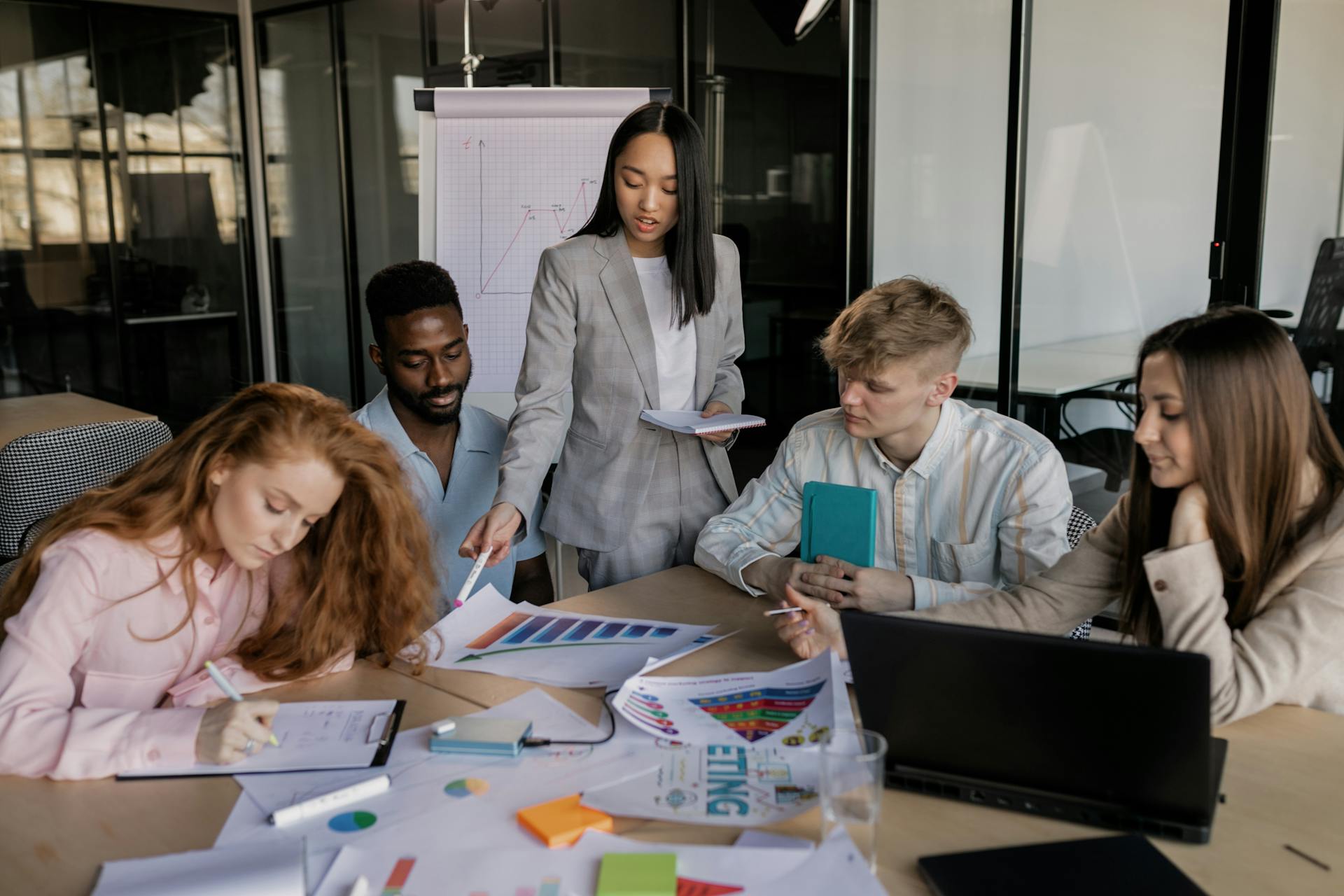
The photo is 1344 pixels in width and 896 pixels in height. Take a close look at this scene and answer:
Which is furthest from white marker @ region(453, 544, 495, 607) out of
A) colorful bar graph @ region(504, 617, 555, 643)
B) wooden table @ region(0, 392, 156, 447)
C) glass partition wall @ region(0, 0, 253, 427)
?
glass partition wall @ region(0, 0, 253, 427)

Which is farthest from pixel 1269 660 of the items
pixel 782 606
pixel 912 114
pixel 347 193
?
pixel 347 193

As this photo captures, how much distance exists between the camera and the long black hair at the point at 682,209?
233cm

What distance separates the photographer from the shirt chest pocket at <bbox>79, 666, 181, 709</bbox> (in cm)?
156

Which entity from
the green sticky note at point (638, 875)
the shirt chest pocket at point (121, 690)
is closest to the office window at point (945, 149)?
the shirt chest pocket at point (121, 690)

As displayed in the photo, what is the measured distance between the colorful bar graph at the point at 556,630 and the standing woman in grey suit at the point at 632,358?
42 centimetres

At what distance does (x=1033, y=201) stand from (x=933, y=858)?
10.1 ft

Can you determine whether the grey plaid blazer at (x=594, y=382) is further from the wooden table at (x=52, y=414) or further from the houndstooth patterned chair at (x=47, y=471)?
the wooden table at (x=52, y=414)

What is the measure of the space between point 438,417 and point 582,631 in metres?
0.80

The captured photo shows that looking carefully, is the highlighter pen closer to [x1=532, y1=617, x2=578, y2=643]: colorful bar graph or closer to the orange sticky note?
the orange sticky note

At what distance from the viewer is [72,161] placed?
599 centimetres

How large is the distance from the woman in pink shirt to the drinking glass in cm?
70

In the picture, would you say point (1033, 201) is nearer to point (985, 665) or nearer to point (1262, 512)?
point (1262, 512)

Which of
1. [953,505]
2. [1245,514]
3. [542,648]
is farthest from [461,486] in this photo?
[1245,514]

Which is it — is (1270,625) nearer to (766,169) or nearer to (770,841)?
(770,841)
